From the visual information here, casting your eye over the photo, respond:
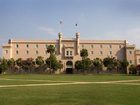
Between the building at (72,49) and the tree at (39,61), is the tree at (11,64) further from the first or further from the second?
the tree at (39,61)

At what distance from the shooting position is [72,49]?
138 m

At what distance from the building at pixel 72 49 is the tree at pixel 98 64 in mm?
4541

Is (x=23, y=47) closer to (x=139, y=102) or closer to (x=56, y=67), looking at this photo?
(x=56, y=67)

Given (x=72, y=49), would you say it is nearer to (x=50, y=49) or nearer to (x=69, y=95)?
(x=50, y=49)

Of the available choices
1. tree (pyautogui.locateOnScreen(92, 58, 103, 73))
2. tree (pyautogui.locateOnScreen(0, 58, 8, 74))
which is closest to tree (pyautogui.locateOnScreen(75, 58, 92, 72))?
tree (pyautogui.locateOnScreen(92, 58, 103, 73))

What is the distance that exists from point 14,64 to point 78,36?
28.8 m

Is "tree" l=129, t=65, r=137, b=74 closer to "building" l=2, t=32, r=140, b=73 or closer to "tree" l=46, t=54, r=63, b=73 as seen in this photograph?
"building" l=2, t=32, r=140, b=73

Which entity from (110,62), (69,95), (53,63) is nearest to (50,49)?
(53,63)

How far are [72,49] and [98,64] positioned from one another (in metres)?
13.3

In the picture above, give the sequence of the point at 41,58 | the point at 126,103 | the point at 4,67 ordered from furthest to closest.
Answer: the point at 41,58
the point at 4,67
the point at 126,103

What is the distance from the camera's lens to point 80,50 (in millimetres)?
137125

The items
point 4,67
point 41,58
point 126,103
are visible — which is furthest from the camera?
point 41,58

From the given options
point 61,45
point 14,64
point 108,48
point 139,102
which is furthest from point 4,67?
point 139,102

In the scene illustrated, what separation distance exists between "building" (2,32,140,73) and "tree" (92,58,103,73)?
14.9 feet
